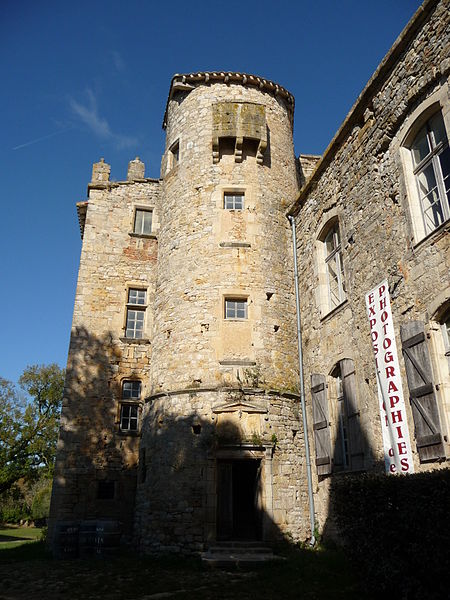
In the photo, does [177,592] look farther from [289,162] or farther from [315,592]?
[289,162]

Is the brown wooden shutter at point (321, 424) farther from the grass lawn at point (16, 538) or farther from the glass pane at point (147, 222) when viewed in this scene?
the grass lawn at point (16, 538)

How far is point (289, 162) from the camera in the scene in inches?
584

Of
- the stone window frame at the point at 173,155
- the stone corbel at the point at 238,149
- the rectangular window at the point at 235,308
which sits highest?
the stone window frame at the point at 173,155

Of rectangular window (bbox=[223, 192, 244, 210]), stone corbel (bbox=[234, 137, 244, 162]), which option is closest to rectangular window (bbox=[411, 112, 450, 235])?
rectangular window (bbox=[223, 192, 244, 210])

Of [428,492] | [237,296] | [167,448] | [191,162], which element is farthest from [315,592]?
[191,162]

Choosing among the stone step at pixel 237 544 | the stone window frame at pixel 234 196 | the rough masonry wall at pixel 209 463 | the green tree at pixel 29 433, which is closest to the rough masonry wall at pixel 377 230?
the rough masonry wall at pixel 209 463

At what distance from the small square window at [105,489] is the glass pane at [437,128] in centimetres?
1114

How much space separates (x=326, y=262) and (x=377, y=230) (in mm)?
2570

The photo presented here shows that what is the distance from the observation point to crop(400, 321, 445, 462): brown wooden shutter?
693 cm

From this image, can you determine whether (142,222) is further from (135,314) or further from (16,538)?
(16,538)

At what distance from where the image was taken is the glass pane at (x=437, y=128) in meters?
7.80

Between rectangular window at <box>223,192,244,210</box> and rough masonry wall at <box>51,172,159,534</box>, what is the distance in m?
3.38

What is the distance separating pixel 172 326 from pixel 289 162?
21.2ft

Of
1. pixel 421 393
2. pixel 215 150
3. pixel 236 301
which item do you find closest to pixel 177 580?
pixel 421 393
